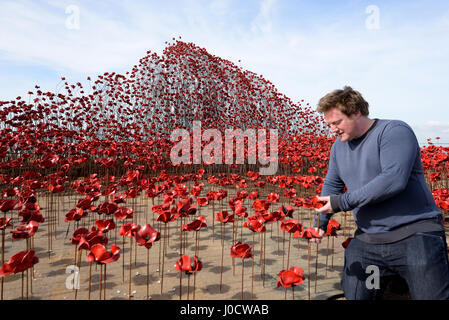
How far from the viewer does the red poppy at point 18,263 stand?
1498 mm

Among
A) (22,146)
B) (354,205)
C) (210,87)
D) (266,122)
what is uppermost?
(210,87)

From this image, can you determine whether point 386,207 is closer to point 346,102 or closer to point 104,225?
point 346,102

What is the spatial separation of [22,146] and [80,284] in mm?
4981

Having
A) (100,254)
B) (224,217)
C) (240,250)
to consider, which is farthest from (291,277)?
(100,254)

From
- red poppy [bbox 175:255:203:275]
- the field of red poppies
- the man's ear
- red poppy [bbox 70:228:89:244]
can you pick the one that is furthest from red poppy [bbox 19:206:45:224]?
the man's ear

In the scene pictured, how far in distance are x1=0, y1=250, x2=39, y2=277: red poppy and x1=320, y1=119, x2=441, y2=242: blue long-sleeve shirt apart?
7.65ft

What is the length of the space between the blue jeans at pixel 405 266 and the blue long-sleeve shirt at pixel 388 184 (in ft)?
0.50

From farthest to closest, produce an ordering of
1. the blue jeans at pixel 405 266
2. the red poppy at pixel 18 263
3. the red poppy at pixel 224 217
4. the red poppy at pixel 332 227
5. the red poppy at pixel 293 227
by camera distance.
Result: the red poppy at pixel 224 217 < the red poppy at pixel 332 227 < the red poppy at pixel 293 227 < the blue jeans at pixel 405 266 < the red poppy at pixel 18 263

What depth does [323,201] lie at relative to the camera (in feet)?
8.12

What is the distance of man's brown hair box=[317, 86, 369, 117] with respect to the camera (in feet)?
7.24

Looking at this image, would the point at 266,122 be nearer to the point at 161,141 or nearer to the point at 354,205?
the point at 161,141

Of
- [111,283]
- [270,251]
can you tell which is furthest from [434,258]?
[111,283]

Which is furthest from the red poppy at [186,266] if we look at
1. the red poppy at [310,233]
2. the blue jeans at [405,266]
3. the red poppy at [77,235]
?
the blue jeans at [405,266]

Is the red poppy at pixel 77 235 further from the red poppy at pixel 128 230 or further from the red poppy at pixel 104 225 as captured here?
the red poppy at pixel 128 230
